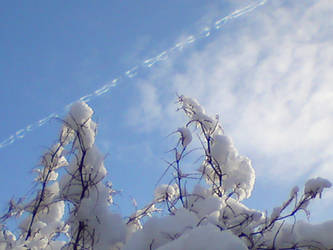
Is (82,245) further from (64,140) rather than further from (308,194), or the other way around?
(308,194)

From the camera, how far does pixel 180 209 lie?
5.60ft

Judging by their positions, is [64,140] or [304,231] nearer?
[304,231]

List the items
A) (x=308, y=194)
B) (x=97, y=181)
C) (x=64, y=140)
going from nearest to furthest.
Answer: (x=308, y=194) < (x=97, y=181) < (x=64, y=140)

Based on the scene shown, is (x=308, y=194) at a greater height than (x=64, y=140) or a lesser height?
lesser

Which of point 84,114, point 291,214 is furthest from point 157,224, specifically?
point 84,114

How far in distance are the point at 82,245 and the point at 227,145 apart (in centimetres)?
96

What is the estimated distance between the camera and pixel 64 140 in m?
2.14

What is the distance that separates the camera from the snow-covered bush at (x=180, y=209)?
58.8 inches

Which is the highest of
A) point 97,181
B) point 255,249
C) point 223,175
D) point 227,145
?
point 227,145

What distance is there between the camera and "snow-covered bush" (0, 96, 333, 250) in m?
1.49

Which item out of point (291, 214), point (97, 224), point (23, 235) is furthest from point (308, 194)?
point (23, 235)

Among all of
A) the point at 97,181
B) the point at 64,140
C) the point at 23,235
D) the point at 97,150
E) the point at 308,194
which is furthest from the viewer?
the point at 23,235

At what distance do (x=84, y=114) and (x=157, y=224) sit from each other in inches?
31.6

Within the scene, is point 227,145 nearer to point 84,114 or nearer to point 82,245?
point 84,114
